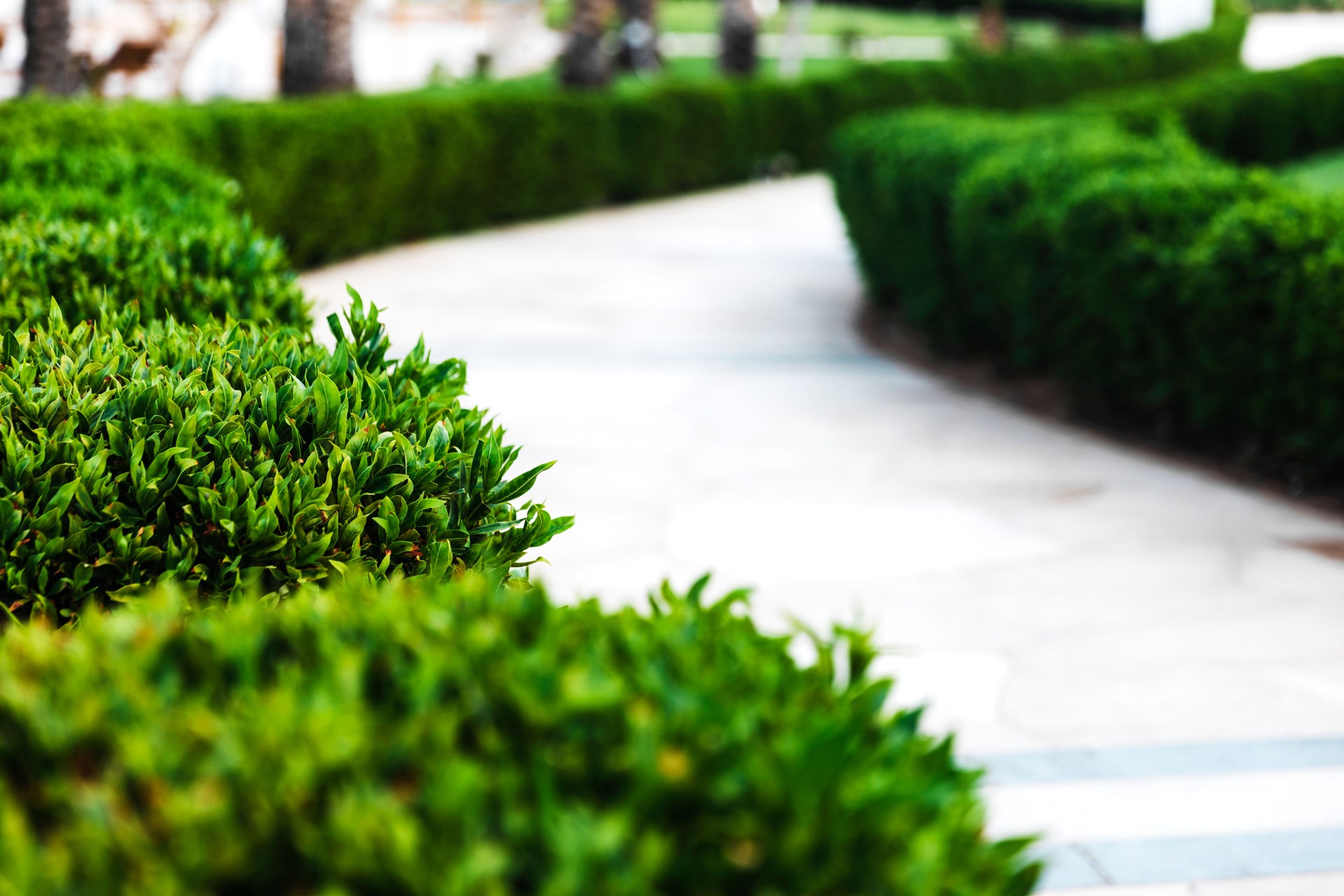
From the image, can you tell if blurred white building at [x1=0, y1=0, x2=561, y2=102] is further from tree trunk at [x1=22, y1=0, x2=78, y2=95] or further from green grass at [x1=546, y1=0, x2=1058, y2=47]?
green grass at [x1=546, y1=0, x2=1058, y2=47]

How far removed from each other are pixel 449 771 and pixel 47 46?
40.9ft

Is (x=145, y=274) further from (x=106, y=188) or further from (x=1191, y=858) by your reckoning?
(x=1191, y=858)

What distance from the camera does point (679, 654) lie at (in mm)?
1795

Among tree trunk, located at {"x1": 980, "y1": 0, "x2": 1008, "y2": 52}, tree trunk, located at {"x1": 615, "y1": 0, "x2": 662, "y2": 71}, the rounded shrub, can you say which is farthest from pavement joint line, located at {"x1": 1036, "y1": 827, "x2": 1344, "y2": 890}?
tree trunk, located at {"x1": 980, "y1": 0, "x2": 1008, "y2": 52}

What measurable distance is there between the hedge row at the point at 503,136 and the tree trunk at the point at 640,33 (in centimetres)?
360

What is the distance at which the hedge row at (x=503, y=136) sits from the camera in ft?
35.9

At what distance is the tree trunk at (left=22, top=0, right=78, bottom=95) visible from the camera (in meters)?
12.0

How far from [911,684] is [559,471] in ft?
8.85

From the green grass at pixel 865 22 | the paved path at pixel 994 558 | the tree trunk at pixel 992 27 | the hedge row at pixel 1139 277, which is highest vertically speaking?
the green grass at pixel 865 22

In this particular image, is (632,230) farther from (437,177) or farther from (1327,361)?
(1327,361)

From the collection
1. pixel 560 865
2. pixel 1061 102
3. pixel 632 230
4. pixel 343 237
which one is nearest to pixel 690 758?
pixel 560 865

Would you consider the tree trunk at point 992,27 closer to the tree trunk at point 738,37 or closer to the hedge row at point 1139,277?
the tree trunk at point 738,37

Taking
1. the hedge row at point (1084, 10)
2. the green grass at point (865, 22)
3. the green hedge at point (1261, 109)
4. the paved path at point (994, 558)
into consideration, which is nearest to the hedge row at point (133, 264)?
the paved path at point (994, 558)

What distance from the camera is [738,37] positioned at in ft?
70.7
